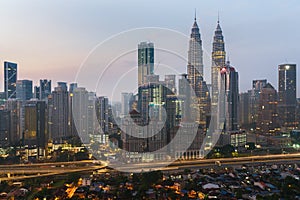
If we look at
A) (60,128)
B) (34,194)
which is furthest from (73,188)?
(60,128)

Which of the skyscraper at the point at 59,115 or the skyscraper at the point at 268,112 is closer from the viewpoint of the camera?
the skyscraper at the point at 59,115

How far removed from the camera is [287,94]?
13422mm

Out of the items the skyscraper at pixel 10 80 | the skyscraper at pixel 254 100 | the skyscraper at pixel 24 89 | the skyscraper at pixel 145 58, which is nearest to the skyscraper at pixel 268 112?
the skyscraper at pixel 254 100

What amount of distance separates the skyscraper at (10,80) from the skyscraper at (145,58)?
7.92 m

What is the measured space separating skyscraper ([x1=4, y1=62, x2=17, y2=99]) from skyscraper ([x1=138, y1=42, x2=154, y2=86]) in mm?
7922

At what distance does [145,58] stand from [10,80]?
930 centimetres

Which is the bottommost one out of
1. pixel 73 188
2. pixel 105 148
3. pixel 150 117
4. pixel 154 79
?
pixel 73 188

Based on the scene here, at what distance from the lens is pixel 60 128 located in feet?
27.5

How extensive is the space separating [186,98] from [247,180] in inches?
67.1

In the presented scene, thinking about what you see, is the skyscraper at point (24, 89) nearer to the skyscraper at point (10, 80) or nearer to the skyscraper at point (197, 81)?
the skyscraper at point (10, 80)

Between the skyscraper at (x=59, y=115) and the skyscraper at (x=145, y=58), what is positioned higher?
the skyscraper at (x=145, y=58)

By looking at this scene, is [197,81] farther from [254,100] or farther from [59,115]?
[254,100]

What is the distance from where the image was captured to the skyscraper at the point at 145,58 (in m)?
2.98

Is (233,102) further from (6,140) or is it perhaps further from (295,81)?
(6,140)
